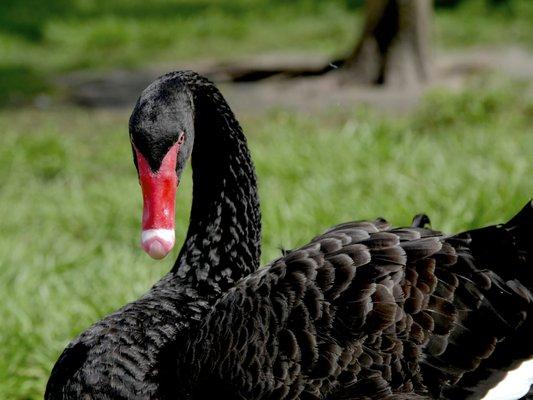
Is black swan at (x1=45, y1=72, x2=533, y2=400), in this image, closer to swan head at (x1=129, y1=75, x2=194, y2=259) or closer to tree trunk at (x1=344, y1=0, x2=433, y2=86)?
swan head at (x1=129, y1=75, x2=194, y2=259)

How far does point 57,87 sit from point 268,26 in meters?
2.96

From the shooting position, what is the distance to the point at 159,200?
205 centimetres

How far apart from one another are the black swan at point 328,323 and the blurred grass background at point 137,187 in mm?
718

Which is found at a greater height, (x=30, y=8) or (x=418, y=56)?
(x=30, y=8)

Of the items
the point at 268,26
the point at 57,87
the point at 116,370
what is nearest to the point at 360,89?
the point at 57,87

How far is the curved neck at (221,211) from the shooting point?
2.49 metres

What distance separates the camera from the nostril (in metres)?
1.97

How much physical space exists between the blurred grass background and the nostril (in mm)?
1008

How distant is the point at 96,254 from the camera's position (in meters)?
4.01

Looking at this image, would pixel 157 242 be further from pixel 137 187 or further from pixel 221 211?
pixel 137 187

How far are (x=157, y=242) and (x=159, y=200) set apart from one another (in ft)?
0.36

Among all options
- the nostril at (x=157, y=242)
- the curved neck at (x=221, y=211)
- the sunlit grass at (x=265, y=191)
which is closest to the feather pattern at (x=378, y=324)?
the nostril at (x=157, y=242)

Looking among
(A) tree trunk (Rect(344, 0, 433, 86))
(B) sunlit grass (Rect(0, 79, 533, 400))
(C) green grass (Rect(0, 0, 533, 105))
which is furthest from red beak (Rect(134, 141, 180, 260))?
(C) green grass (Rect(0, 0, 533, 105))

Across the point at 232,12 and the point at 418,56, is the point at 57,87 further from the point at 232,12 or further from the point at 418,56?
the point at 232,12
